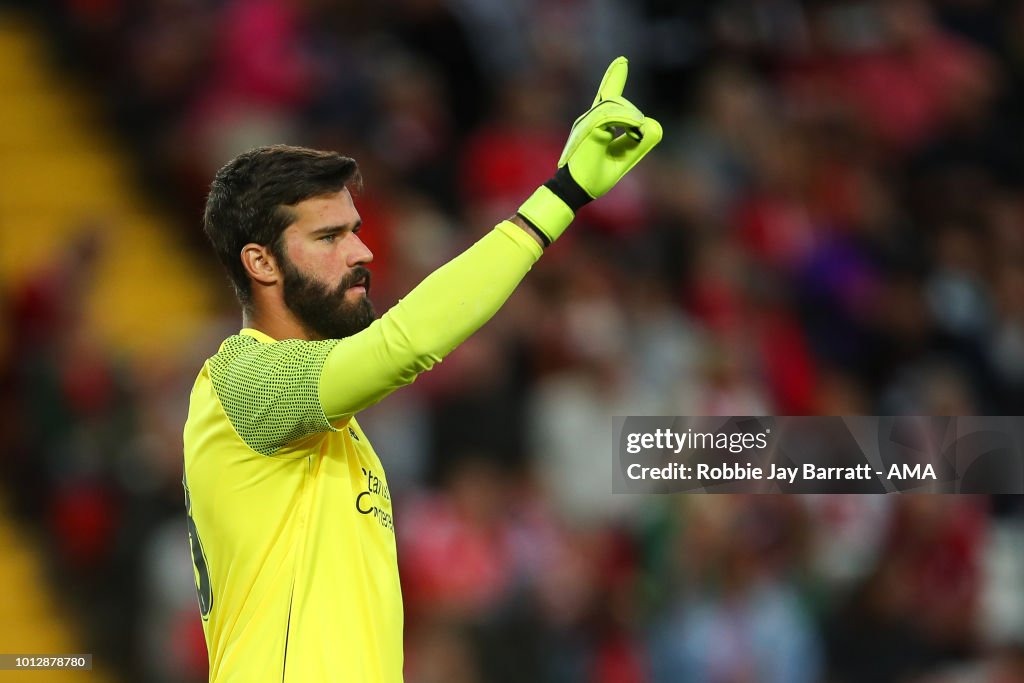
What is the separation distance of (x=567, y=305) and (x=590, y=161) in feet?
15.7

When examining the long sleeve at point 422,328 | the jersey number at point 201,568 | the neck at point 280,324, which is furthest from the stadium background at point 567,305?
the long sleeve at point 422,328

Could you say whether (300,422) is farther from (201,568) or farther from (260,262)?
(201,568)

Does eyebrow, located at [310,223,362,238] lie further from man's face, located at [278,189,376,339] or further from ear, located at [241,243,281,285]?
ear, located at [241,243,281,285]

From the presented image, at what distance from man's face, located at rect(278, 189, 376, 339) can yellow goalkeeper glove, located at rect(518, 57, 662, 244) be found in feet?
1.43

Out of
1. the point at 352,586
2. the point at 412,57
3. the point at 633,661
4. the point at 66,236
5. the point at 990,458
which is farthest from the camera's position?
the point at 412,57

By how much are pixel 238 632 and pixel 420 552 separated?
3574 mm

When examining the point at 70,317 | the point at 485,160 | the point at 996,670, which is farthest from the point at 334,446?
the point at 485,160

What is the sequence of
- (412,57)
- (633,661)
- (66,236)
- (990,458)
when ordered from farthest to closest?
(412,57)
(66,236)
(990,458)
(633,661)

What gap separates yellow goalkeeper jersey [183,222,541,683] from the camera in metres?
2.92

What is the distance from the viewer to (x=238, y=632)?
316 centimetres

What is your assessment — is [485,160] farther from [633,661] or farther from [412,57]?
[633,661]

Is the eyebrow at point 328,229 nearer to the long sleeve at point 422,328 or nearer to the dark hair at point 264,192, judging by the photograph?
the dark hair at point 264,192

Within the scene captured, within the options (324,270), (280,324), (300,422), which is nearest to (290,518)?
(300,422)

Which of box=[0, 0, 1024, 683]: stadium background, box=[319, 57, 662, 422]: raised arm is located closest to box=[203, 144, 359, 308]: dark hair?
box=[319, 57, 662, 422]: raised arm
